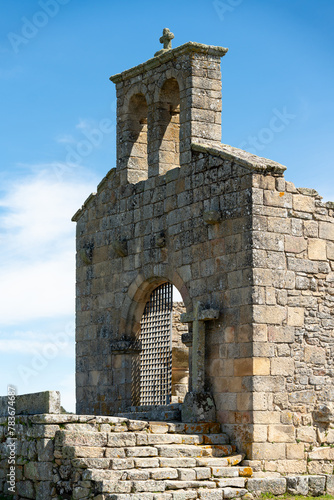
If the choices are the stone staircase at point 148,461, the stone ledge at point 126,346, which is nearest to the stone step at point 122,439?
the stone staircase at point 148,461

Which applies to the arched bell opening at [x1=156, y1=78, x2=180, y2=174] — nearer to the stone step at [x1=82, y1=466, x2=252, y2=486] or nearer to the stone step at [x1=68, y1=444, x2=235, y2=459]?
the stone step at [x1=68, y1=444, x2=235, y2=459]

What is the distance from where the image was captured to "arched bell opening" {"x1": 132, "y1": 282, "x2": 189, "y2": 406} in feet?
52.6

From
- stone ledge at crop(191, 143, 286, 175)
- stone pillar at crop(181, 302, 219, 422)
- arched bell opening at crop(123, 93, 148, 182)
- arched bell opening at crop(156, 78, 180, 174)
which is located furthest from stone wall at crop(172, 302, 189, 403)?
stone ledge at crop(191, 143, 286, 175)

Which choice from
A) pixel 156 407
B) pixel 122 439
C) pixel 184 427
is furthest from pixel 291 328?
pixel 122 439

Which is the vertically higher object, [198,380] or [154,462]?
[198,380]

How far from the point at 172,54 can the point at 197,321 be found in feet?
15.1

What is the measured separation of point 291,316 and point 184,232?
2.34 m

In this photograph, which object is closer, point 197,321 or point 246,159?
point 246,159

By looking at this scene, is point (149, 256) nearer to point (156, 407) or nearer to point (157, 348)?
point (157, 348)

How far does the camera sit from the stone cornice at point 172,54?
15641mm

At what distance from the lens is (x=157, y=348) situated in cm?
1630

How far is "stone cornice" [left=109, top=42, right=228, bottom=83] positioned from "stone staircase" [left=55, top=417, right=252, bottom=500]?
6046mm

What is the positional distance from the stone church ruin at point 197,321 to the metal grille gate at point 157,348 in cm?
3

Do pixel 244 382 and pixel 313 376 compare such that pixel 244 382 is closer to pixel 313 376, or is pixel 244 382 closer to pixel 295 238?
pixel 313 376
